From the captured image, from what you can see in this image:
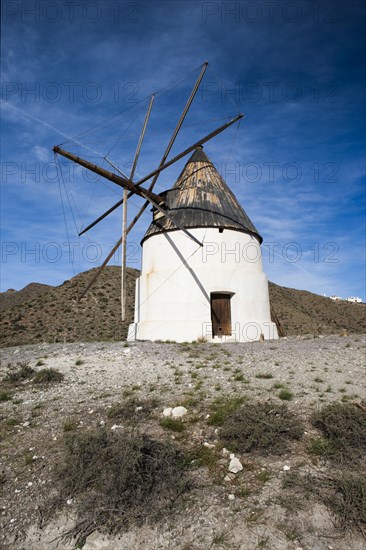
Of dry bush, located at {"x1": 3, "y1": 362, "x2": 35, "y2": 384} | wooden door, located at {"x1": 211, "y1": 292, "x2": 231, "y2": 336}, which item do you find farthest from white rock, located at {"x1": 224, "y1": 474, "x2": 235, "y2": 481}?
wooden door, located at {"x1": 211, "y1": 292, "x2": 231, "y2": 336}

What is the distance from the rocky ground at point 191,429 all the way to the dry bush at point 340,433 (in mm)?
172

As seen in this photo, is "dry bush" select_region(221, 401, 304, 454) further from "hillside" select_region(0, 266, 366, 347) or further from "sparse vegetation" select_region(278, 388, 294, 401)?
"hillside" select_region(0, 266, 366, 347)

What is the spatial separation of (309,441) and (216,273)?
10.1m

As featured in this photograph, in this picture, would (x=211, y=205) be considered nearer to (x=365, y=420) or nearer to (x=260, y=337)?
(x=260, y=337)

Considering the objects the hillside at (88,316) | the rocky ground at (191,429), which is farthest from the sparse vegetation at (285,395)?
the hillside at (88,316)

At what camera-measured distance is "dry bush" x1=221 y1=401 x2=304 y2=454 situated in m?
5.19

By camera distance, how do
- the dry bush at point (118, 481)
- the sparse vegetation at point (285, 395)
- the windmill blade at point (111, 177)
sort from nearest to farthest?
the dry bush at point (118, 481) < the sparse vegetation at point (285, 395) < the windmill blade at point (111, 177)

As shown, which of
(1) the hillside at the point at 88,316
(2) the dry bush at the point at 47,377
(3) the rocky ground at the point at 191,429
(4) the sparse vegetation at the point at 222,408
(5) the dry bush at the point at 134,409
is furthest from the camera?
(1) the hillside at the point at 88,316

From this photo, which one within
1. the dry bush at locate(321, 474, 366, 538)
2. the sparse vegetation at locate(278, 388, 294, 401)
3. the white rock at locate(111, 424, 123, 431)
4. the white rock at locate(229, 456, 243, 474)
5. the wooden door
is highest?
the wooden door

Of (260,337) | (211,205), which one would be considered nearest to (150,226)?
(211,205)

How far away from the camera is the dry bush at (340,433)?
16.4ft

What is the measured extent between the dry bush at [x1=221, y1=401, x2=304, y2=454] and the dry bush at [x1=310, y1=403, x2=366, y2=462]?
0.34 m

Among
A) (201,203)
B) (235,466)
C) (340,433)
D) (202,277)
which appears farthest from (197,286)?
(235,466)

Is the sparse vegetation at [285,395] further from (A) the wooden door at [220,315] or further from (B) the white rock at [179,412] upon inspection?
(A) the wooden door at [220,315]
